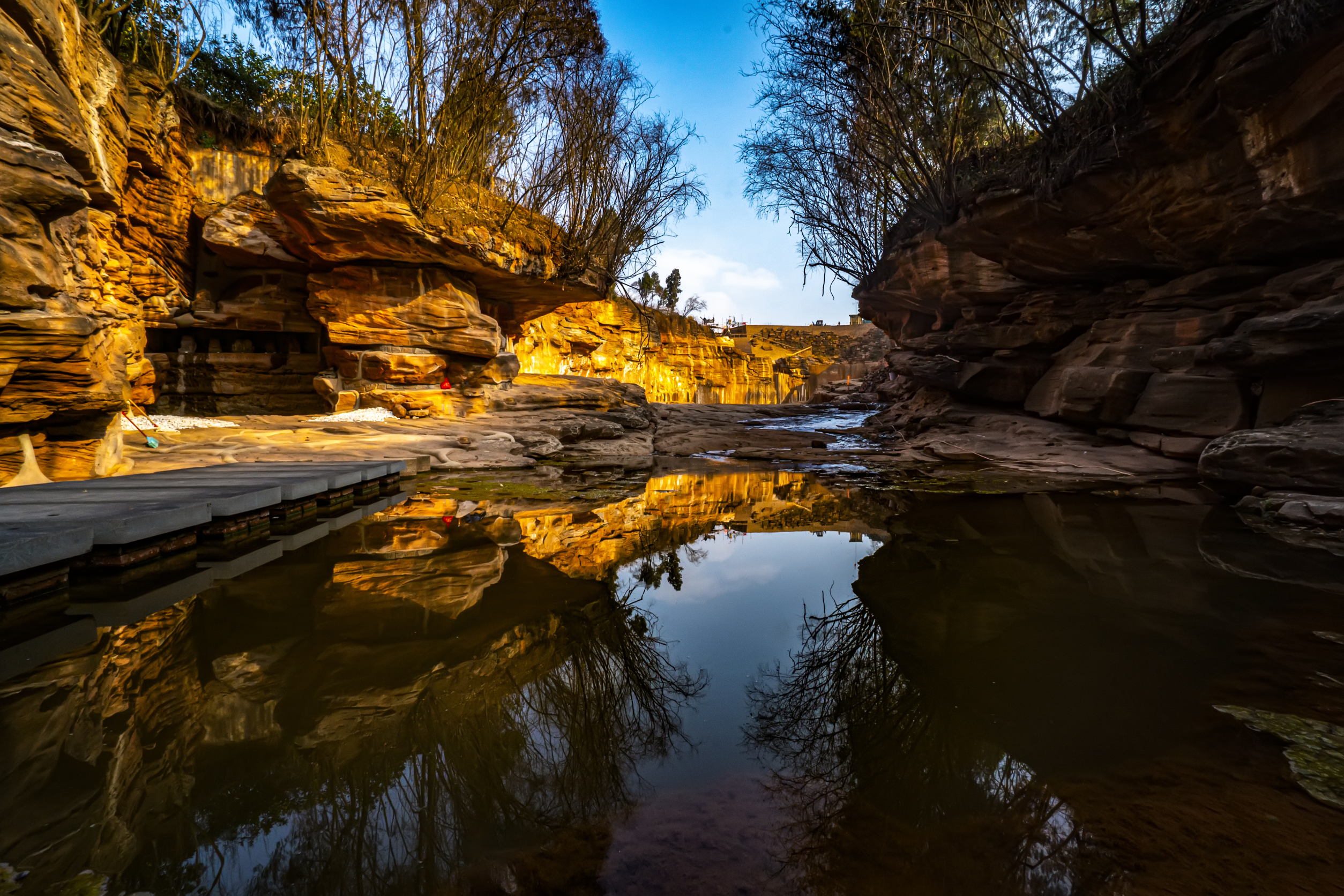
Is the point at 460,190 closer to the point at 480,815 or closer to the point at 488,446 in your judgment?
the point at 488,446

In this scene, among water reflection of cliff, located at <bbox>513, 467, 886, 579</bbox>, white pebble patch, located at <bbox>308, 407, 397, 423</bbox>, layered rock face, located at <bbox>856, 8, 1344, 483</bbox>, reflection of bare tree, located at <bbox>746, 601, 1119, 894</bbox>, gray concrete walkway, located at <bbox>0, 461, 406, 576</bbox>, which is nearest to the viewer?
reflection of bare tree, located at <bbox>746, 601, 1119, 894</bbox>

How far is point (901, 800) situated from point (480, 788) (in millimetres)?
1203

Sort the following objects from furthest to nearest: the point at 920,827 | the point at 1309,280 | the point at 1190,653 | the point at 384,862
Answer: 1. the point at 1309,280
2. the point at 1190,653
3. the point at 920,827
4. the point at 384,862

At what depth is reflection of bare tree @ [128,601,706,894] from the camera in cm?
129

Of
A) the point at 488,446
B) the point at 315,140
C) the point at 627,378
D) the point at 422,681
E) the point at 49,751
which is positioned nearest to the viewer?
the point at 49,751

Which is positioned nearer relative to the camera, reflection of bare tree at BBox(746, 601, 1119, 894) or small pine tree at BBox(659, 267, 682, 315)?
reflection of bare tree at BBox(746, 601, 1119, 894)

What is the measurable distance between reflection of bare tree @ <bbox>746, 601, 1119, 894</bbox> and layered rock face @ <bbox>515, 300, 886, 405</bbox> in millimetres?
17575

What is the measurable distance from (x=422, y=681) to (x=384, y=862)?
2.94 feet

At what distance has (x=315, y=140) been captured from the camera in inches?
445

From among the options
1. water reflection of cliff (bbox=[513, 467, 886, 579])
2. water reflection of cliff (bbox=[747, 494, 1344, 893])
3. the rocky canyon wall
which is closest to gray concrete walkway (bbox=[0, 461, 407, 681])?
water reflection of cliff (bbox=[513, 467, 886, 579])

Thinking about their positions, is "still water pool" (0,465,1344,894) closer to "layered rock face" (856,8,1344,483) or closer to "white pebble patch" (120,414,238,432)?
"layered rock face" (856,8,1344,483)

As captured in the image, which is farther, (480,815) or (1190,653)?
(1190,653)

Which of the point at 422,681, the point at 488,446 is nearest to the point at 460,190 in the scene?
the point at 488,446

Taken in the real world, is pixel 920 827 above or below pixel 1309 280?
below
